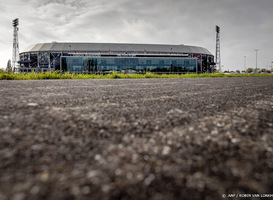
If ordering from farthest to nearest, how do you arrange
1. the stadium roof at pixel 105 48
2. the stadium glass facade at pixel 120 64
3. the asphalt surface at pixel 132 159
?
the stadium roof at pixel 105 48
the stadium glass facade at pixel 120 64
the asphalt surface at pixel 132 159

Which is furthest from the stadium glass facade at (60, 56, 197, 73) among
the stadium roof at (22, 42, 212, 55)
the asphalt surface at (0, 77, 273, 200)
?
the asphalt surface at (0, 77, 273, 200)

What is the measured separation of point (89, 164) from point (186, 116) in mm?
894

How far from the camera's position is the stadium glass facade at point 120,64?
40094 mm

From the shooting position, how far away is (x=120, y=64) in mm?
41031

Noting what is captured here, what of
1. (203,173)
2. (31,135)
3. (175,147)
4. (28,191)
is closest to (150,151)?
(175,147)

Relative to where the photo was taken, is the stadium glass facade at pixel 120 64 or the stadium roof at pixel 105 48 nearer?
the stadium glass facade at pixel 120 64

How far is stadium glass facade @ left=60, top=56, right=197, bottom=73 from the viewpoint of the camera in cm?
4009

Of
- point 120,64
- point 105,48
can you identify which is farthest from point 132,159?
point 105,48

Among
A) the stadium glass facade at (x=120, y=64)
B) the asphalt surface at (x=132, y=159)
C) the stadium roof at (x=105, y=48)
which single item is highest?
the stadium roof at (x=105, y=48)

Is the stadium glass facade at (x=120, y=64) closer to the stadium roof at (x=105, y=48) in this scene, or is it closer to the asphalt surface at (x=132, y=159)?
the stadium roof at (x=105, y=48)

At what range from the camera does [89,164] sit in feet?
2.18

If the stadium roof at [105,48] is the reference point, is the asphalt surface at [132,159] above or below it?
below

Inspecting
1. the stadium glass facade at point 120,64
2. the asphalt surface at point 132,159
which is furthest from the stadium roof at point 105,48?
the asphalt surface at point 132,159

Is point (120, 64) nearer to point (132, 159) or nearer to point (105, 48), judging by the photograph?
point (105, 48)
